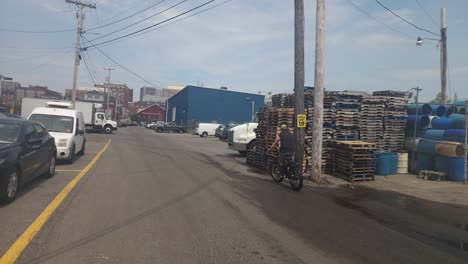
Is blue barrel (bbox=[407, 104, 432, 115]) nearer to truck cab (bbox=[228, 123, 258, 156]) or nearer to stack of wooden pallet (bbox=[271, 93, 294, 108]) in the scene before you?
stack of wooden pallet (bbox=[271, 93, 294, 108])

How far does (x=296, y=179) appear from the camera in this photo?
10.4 meters

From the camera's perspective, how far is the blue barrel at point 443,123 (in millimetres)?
15086

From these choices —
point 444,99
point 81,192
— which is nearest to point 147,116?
point 444,99

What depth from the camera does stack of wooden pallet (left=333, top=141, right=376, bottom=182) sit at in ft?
41.8

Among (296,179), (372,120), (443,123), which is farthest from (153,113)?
(296,179)

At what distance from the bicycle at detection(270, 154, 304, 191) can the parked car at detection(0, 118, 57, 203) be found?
6.14m

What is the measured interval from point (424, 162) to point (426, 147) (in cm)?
57

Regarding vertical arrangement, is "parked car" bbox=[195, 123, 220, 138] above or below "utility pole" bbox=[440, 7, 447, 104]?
below

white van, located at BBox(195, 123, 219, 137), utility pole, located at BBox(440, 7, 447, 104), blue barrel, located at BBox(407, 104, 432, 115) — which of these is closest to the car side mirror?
blue barrel, located at BBox(407, 104, 432, 115)

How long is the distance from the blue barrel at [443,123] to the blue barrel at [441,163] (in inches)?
65.3

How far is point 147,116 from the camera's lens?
113438 mm

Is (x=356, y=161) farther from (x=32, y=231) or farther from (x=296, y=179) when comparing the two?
(x=32, y=231)

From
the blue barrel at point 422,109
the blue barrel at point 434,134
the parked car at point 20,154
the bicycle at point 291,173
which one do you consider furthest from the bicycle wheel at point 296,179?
the blue barrel at point 422,109

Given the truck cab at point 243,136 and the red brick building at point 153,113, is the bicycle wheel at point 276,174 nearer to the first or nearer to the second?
the truck cab at point 243,136
